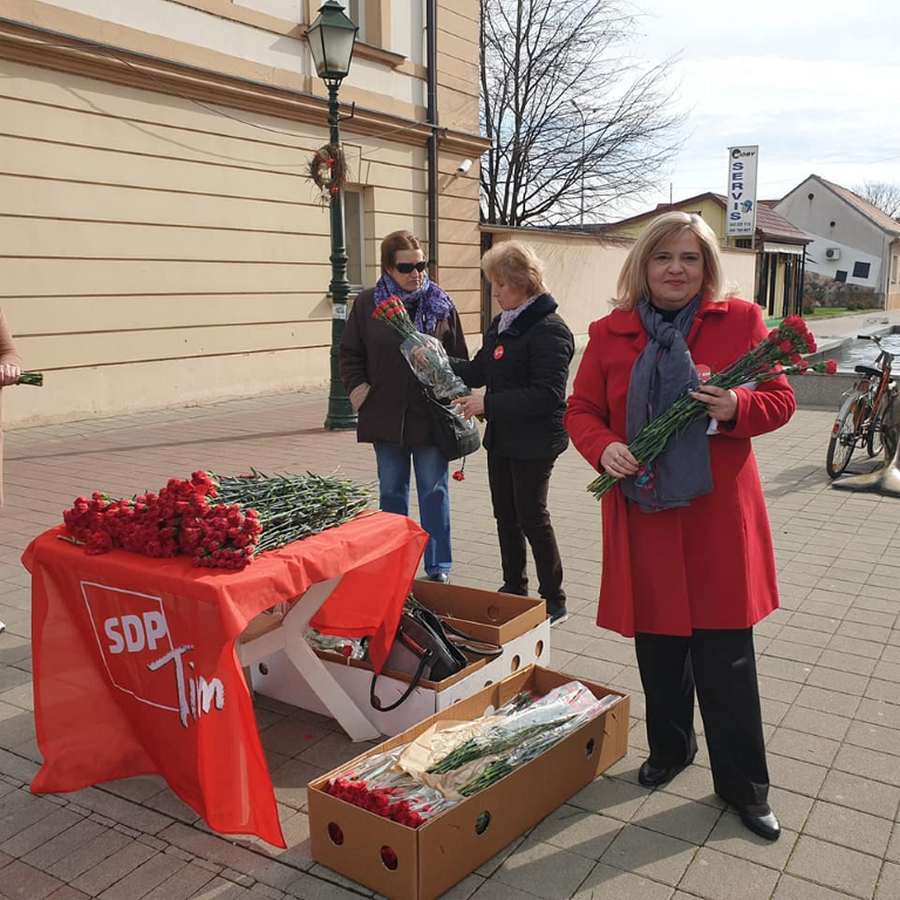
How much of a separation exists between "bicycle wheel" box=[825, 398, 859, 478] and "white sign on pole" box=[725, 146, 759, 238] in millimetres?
21994

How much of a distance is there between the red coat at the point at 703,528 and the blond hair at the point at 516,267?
1.21m

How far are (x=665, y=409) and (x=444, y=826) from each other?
1337 millimetres

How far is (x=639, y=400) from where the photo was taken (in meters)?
2.74

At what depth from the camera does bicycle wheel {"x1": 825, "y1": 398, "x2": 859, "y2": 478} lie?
7.85 metres

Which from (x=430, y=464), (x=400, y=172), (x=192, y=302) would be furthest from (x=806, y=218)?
(x=430, y=464)

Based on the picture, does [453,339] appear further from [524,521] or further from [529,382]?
[524,521]

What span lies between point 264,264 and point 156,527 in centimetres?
1047

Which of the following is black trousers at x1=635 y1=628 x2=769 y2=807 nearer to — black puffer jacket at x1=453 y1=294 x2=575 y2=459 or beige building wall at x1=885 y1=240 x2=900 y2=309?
black puffer jacket at x1=453 y1=294 x2=575 y2=459

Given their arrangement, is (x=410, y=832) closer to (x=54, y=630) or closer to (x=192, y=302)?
(x=54, y=630)

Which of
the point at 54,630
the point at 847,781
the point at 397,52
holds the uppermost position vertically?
the point at 397,52

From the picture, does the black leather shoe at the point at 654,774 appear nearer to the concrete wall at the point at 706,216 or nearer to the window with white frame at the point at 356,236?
the window with white frame at the point at 356,236

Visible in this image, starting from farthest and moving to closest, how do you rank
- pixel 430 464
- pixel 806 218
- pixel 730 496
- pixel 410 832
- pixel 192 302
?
pixel 806 218, pixel 192 302, pixel 430 464, pixel 730 496, pixel 410 832

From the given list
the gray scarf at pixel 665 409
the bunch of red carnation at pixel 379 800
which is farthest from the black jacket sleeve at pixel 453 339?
the bunch of red carnation at pixel 379 800

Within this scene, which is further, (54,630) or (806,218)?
(806,218)
